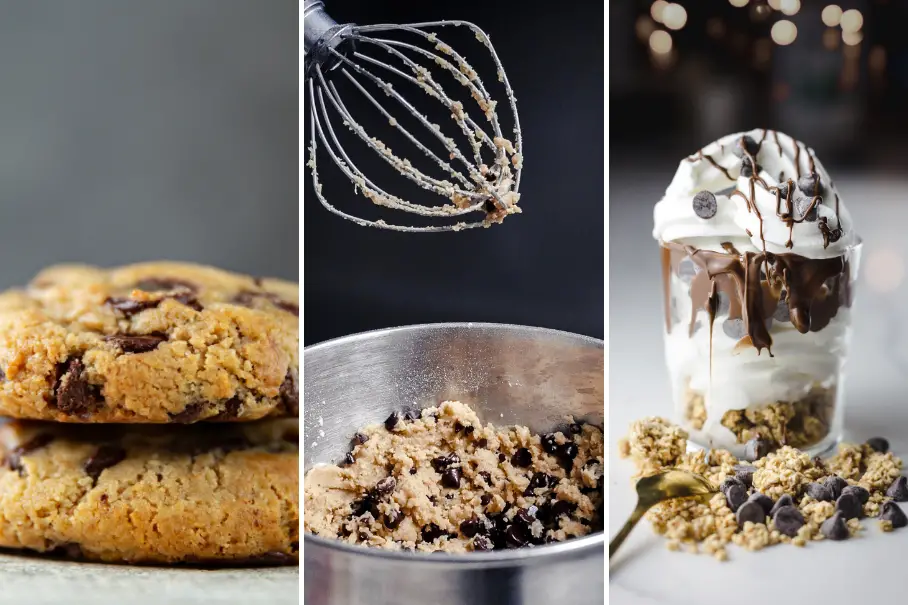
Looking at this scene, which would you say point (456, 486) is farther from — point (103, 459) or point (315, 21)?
point (315, 21)

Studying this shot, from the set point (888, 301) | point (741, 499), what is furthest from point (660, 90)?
point (741, 499)

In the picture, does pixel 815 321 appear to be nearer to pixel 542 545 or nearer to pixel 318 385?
pixel 542 545

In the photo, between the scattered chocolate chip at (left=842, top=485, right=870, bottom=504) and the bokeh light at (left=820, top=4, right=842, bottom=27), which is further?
the bokeh light at (left=820, top=4, right=842, bottom=27)

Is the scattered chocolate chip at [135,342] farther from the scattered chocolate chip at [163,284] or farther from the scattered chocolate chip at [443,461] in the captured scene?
the scattered chocolate chip at [443,461]

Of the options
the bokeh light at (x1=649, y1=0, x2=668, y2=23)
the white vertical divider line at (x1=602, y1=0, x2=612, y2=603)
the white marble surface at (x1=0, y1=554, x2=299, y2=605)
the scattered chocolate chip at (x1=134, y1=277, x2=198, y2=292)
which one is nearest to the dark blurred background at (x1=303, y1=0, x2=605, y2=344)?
the white vertical divider line at (x1=602, y1=0, x2=612, y2=603)

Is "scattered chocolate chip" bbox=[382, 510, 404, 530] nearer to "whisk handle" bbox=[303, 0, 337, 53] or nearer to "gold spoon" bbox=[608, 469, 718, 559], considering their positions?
"gold spoon" bbox=[608, 469, 718, 559]

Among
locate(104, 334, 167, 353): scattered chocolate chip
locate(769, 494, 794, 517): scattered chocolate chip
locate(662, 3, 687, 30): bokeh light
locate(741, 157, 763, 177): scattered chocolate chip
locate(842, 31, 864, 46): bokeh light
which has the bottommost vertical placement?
locate(769, 494, 794, 517): scattered chocolate chip
